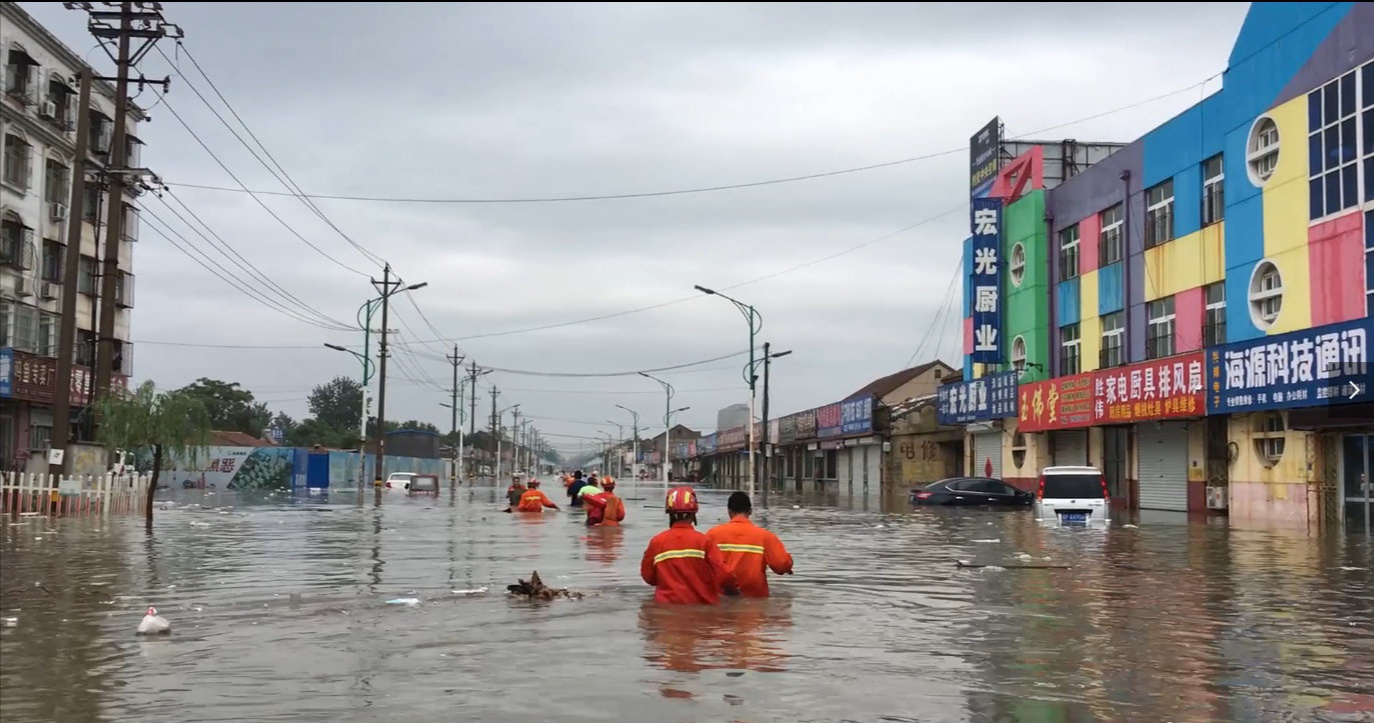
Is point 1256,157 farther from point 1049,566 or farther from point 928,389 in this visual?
point 928,389

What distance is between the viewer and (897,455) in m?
64.8

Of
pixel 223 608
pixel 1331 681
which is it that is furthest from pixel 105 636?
pixel 1331 681

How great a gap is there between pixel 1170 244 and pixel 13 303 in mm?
38184

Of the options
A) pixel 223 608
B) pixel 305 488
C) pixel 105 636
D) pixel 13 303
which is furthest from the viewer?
pixel 305 488

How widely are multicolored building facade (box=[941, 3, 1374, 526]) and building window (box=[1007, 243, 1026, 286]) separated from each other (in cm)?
10

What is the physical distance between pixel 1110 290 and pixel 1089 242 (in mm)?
2517

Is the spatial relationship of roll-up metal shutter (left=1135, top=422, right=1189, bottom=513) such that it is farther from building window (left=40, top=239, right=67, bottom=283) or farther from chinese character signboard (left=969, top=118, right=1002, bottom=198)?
building window (left=40, top=239, right=67, bottom=283)

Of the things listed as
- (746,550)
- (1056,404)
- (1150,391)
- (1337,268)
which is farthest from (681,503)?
(1056,404)

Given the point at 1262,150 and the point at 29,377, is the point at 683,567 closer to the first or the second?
the point at 1262,150

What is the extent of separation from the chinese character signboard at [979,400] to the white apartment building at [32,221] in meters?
33.5

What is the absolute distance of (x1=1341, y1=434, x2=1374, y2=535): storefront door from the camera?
30359 millimetres

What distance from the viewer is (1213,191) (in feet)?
121

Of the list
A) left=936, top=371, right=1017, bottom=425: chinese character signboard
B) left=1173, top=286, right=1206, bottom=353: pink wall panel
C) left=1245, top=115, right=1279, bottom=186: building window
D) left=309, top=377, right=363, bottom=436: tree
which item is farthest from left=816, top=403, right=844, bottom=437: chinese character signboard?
left=309, top=377, right=363, bottom=436: tree

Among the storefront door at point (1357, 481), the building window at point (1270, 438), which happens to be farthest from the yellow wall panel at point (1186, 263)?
the storefront door at point (1357, 481)
